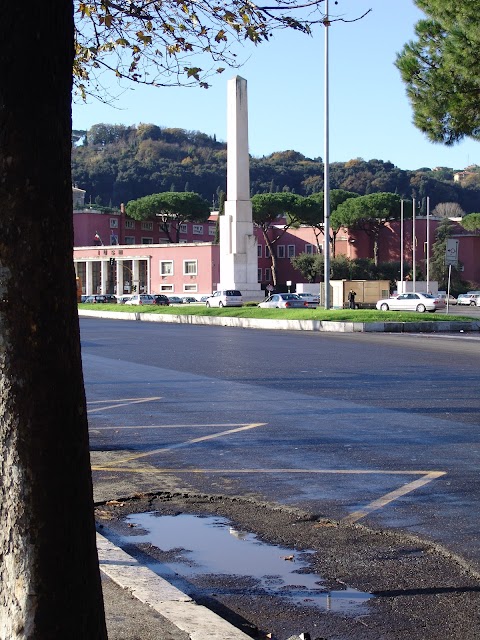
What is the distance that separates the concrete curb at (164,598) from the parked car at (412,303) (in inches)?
2007

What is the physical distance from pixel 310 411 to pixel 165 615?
748 centimetres

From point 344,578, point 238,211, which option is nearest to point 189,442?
point 344,578

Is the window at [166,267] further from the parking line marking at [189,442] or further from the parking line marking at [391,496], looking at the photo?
the parking line marking at [391,496]

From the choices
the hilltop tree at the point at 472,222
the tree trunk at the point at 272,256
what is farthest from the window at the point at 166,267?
the hilltop tree at the point at 472,222

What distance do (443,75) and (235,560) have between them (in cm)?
2350

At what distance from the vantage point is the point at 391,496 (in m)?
7.03

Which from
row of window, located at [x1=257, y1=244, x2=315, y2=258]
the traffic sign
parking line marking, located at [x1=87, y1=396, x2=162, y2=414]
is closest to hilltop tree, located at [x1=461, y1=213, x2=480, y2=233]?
row of window, located at [x1=257, y1=244, x2=315, y2=258]

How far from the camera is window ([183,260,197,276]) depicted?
270 feet

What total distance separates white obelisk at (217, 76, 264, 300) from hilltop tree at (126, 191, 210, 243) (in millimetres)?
40695

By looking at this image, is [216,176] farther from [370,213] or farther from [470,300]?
[470,300]

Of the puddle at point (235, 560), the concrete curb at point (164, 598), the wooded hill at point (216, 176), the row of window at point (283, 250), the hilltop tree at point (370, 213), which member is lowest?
the puddle at point (235, 560)

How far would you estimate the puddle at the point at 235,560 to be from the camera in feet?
15.7

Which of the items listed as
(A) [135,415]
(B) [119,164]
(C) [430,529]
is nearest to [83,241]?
(B) [119,164]

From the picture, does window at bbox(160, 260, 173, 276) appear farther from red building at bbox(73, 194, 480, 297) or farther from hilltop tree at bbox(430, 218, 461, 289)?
hilltop tree at bbox(430, 218, 461, 289)
